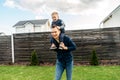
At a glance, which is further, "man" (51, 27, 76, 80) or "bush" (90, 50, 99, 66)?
"bush" (90, 50, 99, 66)

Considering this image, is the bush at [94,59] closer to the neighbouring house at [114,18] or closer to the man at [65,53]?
the man at [65,53]

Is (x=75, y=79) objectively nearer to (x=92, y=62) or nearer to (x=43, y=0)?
(x=92, y=62)

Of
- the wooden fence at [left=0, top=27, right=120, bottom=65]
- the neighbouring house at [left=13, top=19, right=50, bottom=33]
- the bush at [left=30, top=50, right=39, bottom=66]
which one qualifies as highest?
the neighbouring house at [left=13, top=19, right=50, bottom=33]

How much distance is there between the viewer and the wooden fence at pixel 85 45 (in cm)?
1262

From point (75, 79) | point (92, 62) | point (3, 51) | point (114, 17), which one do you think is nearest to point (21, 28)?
point (114, 17)

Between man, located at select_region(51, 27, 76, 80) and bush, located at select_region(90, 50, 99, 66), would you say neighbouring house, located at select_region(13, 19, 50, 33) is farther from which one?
man, located at select_region(51, 27, 76, 80)

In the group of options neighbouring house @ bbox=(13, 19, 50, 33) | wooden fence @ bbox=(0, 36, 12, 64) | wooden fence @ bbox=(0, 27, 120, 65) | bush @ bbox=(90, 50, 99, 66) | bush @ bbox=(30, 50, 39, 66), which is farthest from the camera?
neighbouring house @ bbox=(13, 19, 50, 33)

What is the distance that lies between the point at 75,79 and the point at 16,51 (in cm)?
636

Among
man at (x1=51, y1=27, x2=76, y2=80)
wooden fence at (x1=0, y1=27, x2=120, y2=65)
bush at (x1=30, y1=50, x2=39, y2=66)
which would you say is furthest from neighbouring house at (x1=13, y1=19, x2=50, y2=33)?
man at (x1=51, y1=27, x2=76, y2=80)

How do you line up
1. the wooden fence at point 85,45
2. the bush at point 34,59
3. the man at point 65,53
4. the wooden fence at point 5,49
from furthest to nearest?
the wooden fence at point 5,49 → the bush at point 34,59 → the wooden fence at point 85,45 → the man at point 65,53

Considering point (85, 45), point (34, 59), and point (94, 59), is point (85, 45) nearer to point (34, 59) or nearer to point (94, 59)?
point (94, 59)

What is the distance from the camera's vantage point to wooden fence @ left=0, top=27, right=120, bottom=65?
1262 centimetres

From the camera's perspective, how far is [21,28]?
167 ft

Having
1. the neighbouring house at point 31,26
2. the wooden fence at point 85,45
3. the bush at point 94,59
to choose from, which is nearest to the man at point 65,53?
the bush at point 94,59
